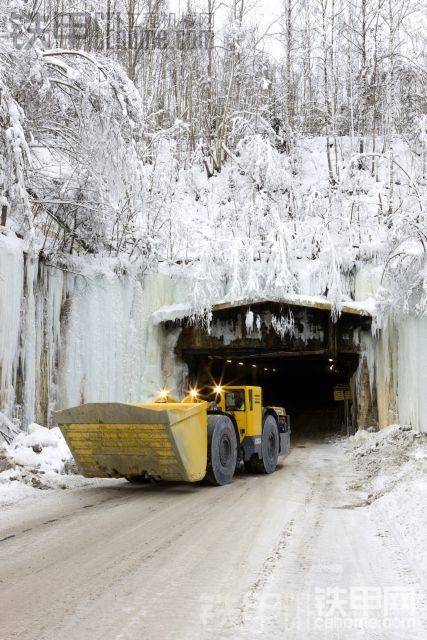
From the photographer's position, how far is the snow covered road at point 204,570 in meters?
4.04

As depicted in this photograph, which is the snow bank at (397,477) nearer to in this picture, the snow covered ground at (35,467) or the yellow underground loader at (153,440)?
the yellow underground loader at (153,440)

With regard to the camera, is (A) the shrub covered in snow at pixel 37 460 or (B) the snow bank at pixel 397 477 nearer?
(B) the snow bank at pixel 397 477

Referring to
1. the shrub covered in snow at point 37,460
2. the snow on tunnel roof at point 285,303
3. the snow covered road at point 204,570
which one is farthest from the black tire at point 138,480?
the snow on tunnel roof at point 285,303

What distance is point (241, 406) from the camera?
1214 cm

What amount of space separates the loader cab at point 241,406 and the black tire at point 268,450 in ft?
2.33

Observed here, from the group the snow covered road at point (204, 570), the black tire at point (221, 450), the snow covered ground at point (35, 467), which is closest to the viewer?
the snow covered road at point (204, 570)

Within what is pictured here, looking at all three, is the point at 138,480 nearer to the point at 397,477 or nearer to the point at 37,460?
the point at 37,460

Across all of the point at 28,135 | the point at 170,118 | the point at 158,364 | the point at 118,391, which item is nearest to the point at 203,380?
the point at 158,364

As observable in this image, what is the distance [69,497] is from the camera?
9297 mm

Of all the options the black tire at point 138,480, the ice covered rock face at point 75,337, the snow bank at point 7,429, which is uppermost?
the ice covered rock face at point 75,337

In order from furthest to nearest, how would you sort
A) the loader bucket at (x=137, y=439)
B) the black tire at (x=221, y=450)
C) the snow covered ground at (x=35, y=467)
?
the black tire at (x=221, y=450) → the snow covered ground at (x=35, y=467) → the loader bucket at (x=137, y=439)

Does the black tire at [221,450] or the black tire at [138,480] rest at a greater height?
the black tire at [221,450]

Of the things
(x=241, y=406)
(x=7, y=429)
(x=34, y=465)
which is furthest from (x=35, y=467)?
(x=241, y=406)

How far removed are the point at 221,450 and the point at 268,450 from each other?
8.67 ft
